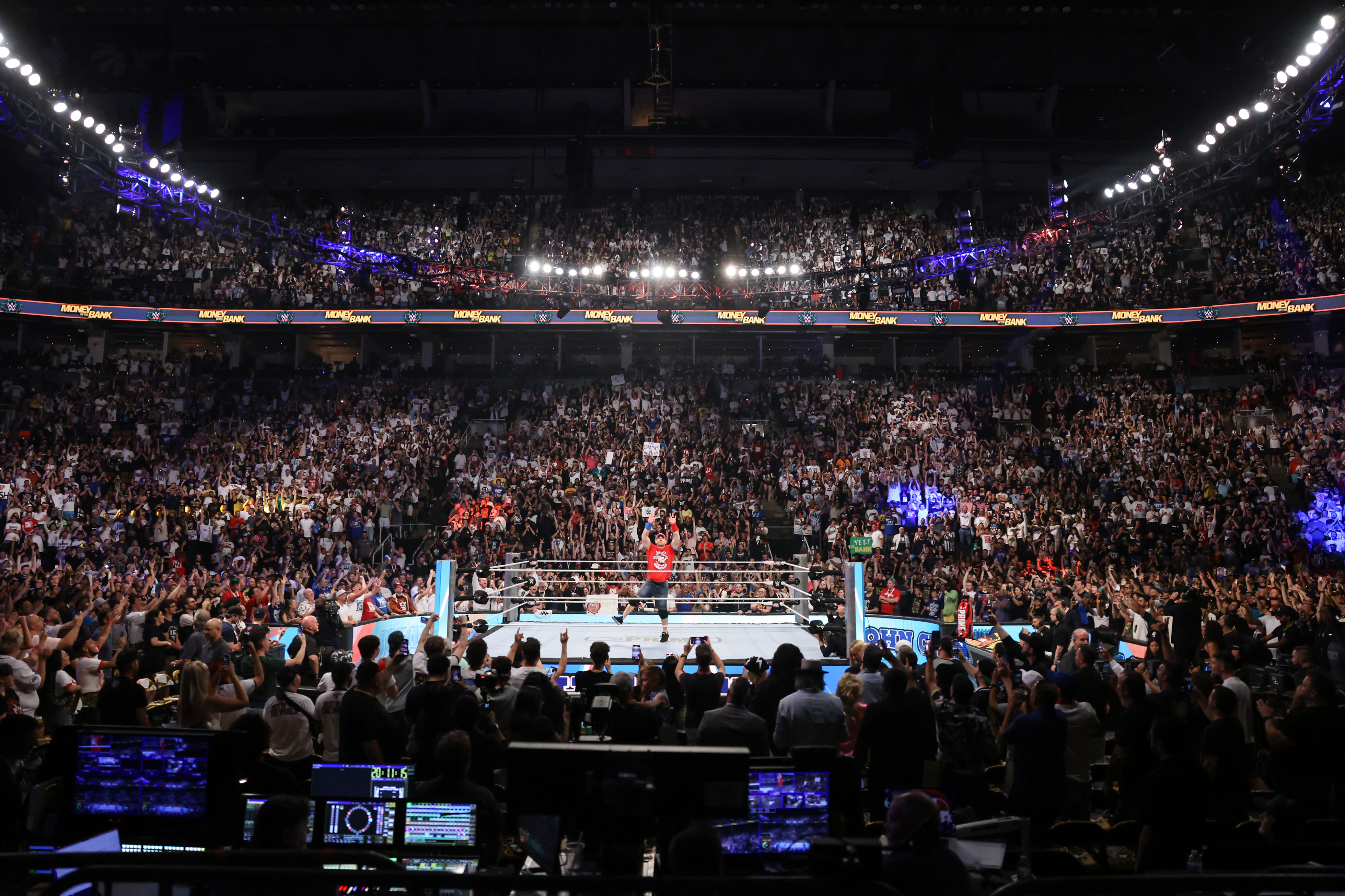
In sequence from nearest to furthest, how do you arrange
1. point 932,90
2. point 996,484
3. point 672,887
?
point 672,887 → point 996,484 → point 932,90

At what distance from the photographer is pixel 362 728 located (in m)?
4.86

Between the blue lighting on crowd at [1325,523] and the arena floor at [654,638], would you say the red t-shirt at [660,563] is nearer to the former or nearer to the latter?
the arena floor at [654,638]

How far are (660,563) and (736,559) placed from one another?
3.81 metres

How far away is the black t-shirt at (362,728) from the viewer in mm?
4859

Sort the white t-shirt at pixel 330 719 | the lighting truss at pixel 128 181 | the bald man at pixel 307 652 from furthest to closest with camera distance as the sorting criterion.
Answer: the lighting truss at pixel 128 181
the bald man at pixel 307 652
the white t-shirt at pixel 330 719

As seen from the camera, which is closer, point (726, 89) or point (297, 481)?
point (297, 481)

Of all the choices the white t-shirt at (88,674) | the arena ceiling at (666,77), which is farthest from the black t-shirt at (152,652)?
the arena ceiling at (666,77)

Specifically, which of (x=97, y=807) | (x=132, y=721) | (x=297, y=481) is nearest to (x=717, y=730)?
(x=97, y=807)

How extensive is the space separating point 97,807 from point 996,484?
65.3ft

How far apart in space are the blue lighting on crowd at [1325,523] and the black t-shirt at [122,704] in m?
21.5

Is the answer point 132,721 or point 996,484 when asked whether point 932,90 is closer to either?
point 996,484

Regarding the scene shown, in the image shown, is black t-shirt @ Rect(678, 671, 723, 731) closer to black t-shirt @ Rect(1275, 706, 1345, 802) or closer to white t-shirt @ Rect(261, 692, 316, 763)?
white t-shirt @ Rect(261, 692, 316, 763)

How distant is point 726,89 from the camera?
2423 centimetres

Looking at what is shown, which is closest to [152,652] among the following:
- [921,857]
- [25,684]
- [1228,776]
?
Answer: [25,684]
